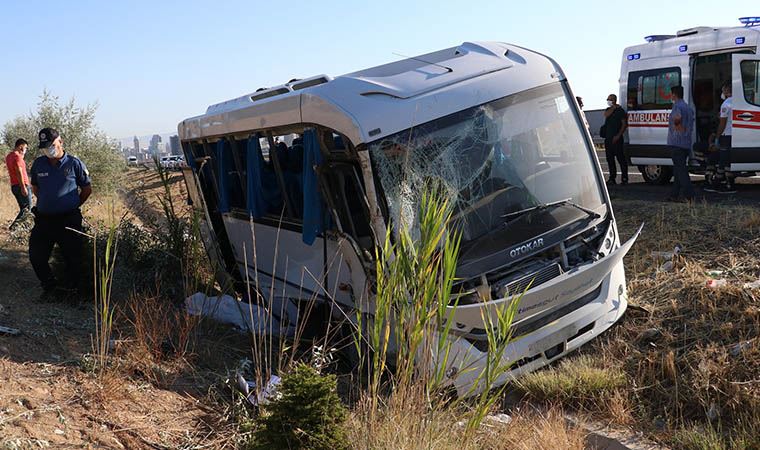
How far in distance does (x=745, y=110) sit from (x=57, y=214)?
10.9 metres

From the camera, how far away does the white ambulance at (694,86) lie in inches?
498

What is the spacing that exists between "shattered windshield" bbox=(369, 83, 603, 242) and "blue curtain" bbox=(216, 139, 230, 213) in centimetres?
352

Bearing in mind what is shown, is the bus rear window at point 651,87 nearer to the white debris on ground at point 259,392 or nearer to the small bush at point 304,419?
the white debris on ground at point 259,392

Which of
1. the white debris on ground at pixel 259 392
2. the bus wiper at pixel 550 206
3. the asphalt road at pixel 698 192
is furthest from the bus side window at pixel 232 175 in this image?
the asphalt road at pixel 698 192

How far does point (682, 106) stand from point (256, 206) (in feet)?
24.4

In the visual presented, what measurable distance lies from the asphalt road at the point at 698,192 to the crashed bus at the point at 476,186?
18.6 ft

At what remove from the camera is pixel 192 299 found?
23.9 ft

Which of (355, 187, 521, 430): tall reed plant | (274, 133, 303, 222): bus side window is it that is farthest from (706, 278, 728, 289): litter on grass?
(274, 133, 303, 222): bus side window

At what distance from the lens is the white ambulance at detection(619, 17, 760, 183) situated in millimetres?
12648

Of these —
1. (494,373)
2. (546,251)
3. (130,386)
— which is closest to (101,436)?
(130,386)

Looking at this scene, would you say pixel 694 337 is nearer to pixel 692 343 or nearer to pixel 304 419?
pixel 692 343

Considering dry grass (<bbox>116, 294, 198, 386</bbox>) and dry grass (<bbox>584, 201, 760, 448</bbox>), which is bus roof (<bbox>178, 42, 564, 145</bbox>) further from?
dry grass (<bbox>584, 201, 760, 448</bbox>)

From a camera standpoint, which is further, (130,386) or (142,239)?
(142,239)

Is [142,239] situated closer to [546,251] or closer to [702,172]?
[546,251]
